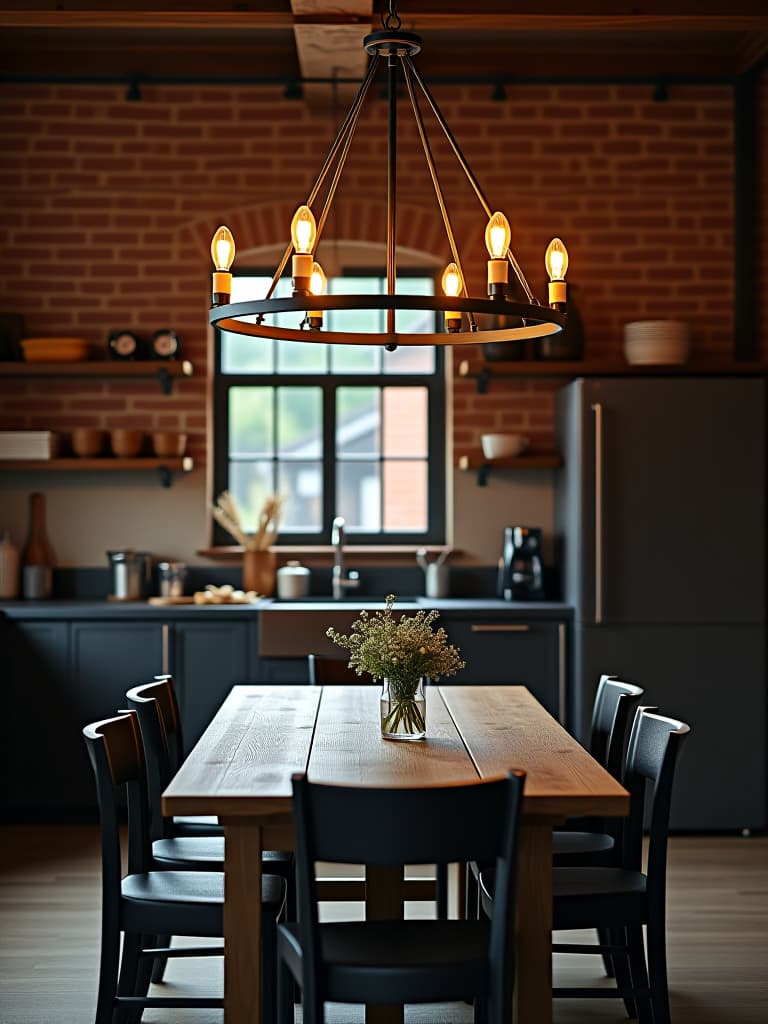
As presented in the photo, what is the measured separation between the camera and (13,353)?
565 centimetres

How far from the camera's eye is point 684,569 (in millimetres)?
5188

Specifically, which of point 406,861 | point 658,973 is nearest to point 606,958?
point 658,973

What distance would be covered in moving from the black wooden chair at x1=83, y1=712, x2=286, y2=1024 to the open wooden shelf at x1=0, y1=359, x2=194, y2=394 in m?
2.83

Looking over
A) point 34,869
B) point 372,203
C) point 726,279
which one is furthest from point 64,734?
point 726,279

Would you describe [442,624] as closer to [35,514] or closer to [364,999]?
[35,514]

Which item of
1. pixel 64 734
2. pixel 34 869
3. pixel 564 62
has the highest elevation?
pixel 564 62

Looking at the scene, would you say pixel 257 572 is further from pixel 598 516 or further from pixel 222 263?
pixel 222 263

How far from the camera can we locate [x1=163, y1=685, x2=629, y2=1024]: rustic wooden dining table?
242 centimetres

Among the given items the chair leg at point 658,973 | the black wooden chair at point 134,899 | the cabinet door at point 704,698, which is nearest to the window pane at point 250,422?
the cabinet door at point 704,698

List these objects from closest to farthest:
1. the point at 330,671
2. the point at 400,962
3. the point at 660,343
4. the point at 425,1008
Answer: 1. the point at 400,962
2. the point at 425,1008
3. the point at 330,671
4. the point at 660,343

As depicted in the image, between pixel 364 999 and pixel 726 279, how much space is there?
14.6 ft

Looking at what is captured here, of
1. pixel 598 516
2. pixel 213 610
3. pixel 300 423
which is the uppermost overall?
pixel 300 423

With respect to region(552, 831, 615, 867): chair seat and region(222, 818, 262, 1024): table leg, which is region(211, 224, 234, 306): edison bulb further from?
region(552, 831, 615, 867): chair seat

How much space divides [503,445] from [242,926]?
3.54m
